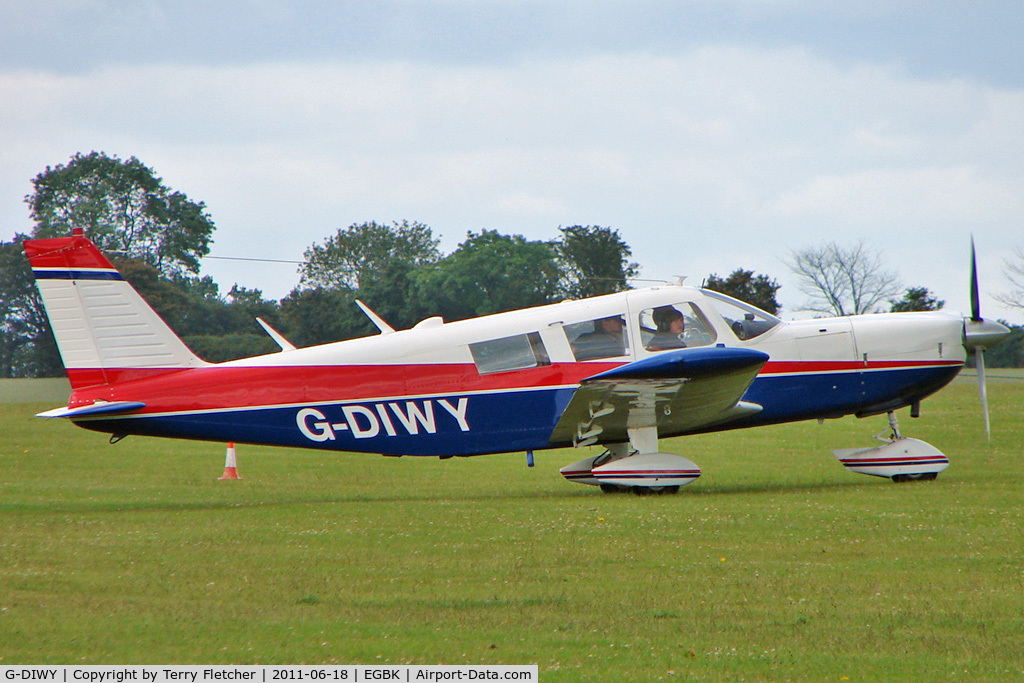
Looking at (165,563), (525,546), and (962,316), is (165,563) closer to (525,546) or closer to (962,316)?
(525,546)

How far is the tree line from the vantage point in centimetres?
4638

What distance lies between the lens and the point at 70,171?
69.6 meters

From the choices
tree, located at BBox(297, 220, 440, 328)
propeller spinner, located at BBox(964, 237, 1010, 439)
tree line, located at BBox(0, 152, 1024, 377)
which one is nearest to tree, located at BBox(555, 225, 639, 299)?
tree line, located at BBox(0, 152, 1024, 377)

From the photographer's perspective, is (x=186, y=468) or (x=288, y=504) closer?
(x=288, y=504)

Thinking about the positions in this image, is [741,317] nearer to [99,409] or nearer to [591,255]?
[99,409]

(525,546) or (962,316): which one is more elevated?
(962,316)

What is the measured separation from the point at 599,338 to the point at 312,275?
216ft

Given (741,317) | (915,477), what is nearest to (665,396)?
(741,317)

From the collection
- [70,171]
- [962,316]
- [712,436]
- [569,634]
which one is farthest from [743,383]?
[70,171]

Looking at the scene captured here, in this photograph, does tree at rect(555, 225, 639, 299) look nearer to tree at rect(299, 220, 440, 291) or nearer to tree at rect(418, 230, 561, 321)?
tree at rect(418, 230, 561, 321)

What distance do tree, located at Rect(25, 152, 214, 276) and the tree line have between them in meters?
0.08

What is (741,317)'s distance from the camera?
1245 cm

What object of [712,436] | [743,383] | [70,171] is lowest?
[712,436]

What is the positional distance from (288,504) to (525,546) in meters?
4.84
